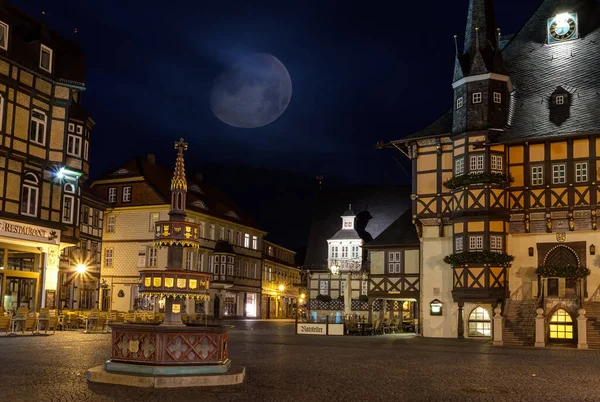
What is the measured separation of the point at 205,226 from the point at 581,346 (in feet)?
139

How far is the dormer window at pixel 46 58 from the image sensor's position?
38.5 meters

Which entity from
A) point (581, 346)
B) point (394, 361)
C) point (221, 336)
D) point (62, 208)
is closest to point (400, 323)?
point (581, 346)

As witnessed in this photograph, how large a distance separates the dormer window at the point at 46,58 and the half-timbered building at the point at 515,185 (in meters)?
19.7

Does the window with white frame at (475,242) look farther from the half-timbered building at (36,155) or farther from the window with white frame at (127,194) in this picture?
the window with white frame at (127,194)

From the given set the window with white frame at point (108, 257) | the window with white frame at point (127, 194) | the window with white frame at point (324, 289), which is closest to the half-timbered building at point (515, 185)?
the window with white frame at point (324, 289)

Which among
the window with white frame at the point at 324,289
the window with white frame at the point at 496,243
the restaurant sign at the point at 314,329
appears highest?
the window with white frame at the point at 496,243

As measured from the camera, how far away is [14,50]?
36594 mm

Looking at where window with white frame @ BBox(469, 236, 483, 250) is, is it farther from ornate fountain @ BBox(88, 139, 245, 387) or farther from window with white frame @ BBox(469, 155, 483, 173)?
ornate fountain @ BBox(88, 139, 245, 387)

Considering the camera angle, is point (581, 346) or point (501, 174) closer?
point (581, 346)

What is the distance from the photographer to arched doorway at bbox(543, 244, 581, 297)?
35.7 m

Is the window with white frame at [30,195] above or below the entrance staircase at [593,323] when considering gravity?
above

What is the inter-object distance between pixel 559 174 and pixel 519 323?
25.7ft

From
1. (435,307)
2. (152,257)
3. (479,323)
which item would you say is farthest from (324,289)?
(479,323)

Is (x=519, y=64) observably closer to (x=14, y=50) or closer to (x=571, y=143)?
(x=571, y=143)
